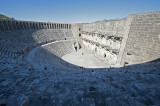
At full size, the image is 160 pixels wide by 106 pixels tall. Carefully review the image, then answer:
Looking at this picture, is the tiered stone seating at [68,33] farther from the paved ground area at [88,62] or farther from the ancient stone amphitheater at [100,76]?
the paved ground area at [88,62]

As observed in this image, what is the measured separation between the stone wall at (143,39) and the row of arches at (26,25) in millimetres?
23585

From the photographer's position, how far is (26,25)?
839 inches

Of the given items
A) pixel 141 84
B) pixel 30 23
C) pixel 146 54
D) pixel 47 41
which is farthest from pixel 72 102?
pixel 30 23

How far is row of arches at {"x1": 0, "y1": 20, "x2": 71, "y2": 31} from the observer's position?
53.8 feet

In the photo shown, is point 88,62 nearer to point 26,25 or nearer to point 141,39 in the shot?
point 141,39

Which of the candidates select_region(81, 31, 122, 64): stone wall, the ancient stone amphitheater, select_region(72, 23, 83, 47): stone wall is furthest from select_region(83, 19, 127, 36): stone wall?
select_region(72, 23, 83, 47): stone wall

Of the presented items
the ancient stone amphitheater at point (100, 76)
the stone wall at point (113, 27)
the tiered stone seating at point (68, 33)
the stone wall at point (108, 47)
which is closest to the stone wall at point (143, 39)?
the ancient stone amphitheater at point (100, 76)

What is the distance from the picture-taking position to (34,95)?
2525 mm

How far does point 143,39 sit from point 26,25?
2635 cm

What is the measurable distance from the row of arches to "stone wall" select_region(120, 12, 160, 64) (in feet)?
77.4

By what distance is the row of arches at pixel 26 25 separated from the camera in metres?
16.4

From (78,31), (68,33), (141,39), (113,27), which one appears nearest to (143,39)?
(141,39)

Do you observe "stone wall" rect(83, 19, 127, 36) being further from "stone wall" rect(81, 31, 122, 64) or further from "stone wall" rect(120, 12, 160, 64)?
"stone wall" rect(120, 12, 160, 64)

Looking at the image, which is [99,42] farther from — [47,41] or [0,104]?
[0,104]
